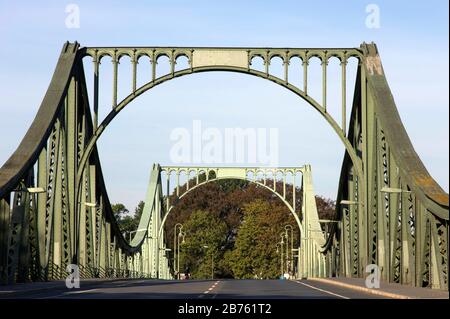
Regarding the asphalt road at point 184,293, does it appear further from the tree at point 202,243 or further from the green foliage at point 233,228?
the tree at point 202,243

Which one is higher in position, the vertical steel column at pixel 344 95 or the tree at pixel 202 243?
the vertical steel column at pixel 344 95

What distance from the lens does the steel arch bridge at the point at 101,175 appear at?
39594mm

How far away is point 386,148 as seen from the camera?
1762 inches

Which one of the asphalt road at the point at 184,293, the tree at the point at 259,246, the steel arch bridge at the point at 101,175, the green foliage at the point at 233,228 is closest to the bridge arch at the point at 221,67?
the steel arch bridge at the point at 101,175

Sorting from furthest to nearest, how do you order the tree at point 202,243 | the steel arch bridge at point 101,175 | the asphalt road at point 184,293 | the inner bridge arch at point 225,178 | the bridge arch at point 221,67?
the tree at point 202,243, the inner bridge arch at point 225,178, the bridge arch at point 221,67, the steel arch bridge at point 101,175, the asphalt road at point 184,293

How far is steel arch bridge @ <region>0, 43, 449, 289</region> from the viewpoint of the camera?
3959cm

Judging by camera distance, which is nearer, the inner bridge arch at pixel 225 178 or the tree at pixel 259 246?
the inner bridge arch at pixel 225 178

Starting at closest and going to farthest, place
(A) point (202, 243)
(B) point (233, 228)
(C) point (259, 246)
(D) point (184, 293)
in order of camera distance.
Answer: (D) point (184, 293)
(C) point (259, 246)
(A) point (202, 243)
(B) point (233, 228)

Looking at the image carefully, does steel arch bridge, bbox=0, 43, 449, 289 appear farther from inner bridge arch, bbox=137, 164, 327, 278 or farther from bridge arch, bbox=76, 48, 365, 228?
inner bridge arch, bbox=137, 164, 327, 278

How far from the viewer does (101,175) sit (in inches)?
2186

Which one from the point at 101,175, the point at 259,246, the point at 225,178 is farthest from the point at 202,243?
the point at 101,175

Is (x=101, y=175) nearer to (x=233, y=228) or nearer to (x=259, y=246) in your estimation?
(x=259, y=246)

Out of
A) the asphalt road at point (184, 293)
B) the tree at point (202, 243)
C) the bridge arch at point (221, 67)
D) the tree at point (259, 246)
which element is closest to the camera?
the asphalt road at point (184, 293)
